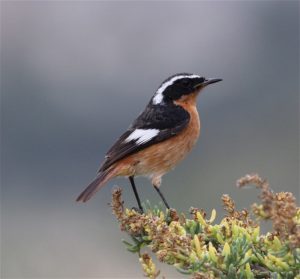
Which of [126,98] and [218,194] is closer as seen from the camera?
[218,194]

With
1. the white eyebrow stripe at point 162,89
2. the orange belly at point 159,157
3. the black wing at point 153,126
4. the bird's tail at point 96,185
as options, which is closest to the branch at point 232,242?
the bird's tail at point 96,185

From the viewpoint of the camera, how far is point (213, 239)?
3.83 meters

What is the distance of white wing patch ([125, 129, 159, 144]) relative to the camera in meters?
5.86

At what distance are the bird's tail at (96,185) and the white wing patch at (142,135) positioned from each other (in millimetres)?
280

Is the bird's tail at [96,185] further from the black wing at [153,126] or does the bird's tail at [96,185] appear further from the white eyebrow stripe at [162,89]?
the white eyebrow stripe at [162,89]

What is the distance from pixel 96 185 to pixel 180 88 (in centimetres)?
134

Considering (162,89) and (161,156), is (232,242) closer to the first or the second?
(161,156)

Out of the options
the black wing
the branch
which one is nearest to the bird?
the black wing

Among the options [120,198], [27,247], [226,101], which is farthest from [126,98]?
[120,198]

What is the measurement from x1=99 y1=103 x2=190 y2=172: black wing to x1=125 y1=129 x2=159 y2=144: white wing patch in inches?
0.6

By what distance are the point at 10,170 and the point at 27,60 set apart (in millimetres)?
11632

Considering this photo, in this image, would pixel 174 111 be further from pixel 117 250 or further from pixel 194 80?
pixel 117 250

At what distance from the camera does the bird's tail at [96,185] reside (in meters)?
5.28

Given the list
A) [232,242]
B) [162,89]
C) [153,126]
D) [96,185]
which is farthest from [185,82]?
[232,242]
